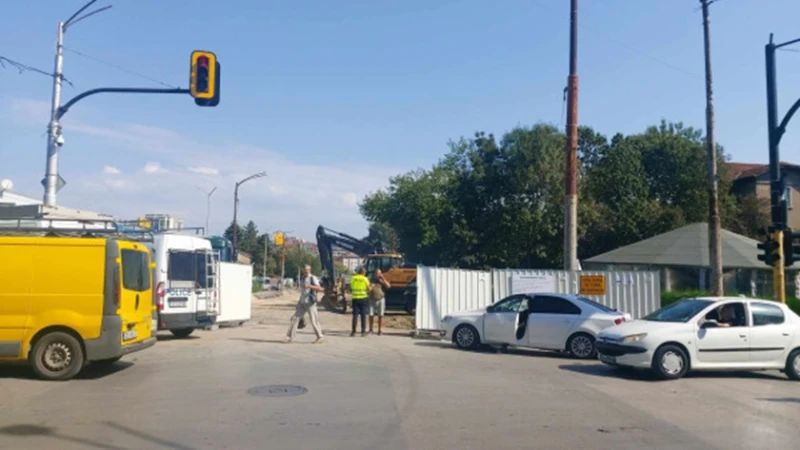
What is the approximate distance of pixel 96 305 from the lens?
11375mm

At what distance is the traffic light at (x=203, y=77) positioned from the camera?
591 inches

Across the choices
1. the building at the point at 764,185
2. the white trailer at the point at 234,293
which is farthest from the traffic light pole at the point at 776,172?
the building at the point at 764,185

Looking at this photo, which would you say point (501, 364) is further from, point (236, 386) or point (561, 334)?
point (236, 386)

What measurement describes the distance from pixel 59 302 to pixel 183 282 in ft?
20.3

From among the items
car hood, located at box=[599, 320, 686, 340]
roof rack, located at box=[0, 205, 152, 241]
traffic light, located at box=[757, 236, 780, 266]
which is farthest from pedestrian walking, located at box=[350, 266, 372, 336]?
traffic light, located at box=[757, 236, 780, 266]

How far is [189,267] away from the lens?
1777cm

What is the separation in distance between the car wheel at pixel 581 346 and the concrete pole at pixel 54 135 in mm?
12503

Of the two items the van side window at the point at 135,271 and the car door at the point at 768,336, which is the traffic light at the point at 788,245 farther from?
the van side window at the point at 135,271

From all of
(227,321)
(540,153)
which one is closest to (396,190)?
(540,153)

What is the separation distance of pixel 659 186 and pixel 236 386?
143 feet

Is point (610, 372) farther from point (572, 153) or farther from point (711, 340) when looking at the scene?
point (572, 153)

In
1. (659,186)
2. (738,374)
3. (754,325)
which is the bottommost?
(738,374)

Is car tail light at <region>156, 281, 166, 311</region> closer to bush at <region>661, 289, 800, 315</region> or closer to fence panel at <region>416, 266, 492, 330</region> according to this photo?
fence panel at <region>416, 266, 492, 330</region>

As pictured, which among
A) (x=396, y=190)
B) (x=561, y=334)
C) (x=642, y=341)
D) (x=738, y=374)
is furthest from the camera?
(x=396, y=190)
